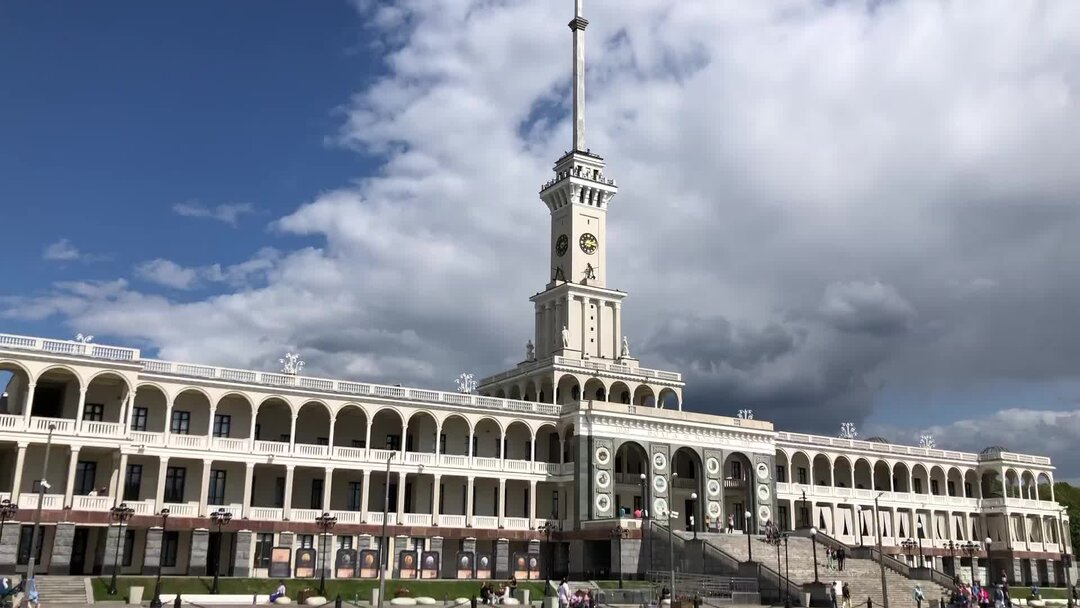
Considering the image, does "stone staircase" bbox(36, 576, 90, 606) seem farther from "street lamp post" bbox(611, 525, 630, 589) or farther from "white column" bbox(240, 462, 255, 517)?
"street lamp post" bbox(611, 525, 630, 589)

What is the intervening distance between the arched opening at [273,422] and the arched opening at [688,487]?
1097 inches

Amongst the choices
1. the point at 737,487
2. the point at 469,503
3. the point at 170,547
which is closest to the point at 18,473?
the point at 170,547

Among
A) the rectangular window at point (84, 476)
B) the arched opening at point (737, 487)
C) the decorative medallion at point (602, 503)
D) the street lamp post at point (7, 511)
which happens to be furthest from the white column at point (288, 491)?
the arched opening at point (737, 487)

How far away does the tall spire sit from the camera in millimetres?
89750

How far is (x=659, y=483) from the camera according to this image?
72562 millimetres

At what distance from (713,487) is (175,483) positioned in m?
38.0

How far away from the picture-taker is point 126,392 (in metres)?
58.5

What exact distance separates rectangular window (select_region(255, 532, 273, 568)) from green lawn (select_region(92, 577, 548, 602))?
4469 millimetres

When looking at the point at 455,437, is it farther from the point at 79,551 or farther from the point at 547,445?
the point at 79,551

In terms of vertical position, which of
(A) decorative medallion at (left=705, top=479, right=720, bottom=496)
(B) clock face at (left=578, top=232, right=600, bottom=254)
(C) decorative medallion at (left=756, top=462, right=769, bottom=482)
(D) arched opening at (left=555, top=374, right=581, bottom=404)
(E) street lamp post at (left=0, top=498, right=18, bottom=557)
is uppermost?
(B) clock face at (left=578, top=232, right=600, bottom=254)

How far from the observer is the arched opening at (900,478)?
9531 cm

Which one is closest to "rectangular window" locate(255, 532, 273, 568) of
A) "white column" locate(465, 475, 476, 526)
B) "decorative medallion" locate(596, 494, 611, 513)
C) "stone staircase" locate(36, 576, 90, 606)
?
"stone staircase" locate(36, 576, 90, 606)

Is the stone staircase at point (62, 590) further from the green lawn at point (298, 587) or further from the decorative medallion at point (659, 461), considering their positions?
the decorative medallion at point (659, 461)

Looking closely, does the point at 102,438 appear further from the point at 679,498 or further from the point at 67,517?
the point at 679,498
